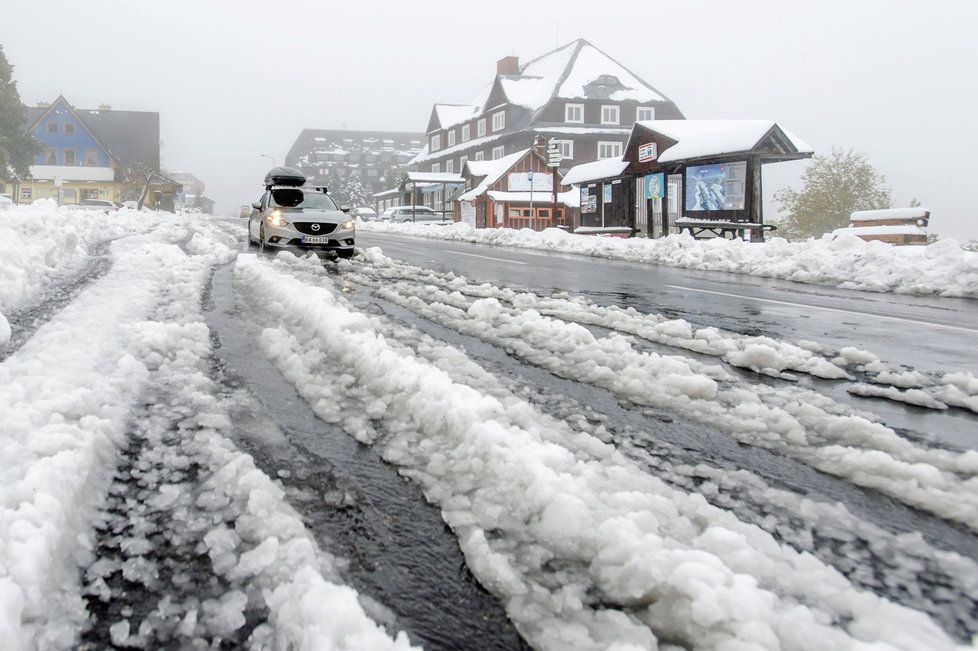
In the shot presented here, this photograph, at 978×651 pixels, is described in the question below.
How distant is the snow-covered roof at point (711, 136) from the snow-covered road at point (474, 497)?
17732mm

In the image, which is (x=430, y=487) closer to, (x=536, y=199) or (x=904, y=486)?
(x=904, y=486)

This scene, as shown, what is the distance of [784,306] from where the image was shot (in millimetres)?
7727

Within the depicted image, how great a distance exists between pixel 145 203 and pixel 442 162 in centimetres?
3018

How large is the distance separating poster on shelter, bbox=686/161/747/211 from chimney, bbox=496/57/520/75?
4619cm

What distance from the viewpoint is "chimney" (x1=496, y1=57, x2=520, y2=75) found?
2522 inches

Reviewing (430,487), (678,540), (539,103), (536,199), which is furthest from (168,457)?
(539,103)

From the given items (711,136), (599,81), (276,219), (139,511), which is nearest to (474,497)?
(139,511)

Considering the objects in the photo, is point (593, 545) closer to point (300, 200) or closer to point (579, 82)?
point (300, 200)

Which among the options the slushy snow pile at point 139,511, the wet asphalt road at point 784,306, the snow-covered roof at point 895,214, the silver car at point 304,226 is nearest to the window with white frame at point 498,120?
the snow-covered roof at point 895,214

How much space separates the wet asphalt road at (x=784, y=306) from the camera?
18.1ft

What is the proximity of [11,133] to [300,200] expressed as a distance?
42599 mm

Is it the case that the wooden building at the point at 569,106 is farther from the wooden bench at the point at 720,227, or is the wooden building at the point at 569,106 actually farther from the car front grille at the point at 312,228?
the car front grille at the point at 312,228

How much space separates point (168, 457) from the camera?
274 cm

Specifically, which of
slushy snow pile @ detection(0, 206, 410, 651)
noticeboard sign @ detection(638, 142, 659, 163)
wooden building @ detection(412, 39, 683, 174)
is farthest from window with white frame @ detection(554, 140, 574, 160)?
slushy snow pile @ detection(0, 206, 410, 651)
